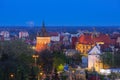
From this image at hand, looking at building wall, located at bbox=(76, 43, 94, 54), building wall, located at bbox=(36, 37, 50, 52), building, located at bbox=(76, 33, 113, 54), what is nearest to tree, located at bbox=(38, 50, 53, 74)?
building wall, located at bbox=(76, 43, 94, 54)

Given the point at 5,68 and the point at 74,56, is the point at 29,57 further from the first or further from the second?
the point at 74,56

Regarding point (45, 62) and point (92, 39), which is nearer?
point (45, 62)

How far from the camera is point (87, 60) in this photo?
1949 inches

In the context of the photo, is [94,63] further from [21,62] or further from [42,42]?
[42,42]

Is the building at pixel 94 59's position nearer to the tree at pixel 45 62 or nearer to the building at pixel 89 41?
the tree at pixel 45 62

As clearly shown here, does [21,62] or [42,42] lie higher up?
[42,42]

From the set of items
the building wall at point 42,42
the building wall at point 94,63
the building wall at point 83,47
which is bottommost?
the building wall at point 94,63

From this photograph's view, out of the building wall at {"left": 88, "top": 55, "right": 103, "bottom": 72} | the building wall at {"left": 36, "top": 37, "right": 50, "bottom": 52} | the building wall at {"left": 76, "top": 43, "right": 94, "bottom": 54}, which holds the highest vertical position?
the building wall at {"left": 36, "top": 37, "right": 50, "bottom": 52}

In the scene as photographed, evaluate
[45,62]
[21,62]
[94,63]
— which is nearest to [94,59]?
[94,63]

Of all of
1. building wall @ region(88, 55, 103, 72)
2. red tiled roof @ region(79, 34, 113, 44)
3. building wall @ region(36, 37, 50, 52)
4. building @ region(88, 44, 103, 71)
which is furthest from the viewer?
building wall @ region(36, 37, 50, 52)

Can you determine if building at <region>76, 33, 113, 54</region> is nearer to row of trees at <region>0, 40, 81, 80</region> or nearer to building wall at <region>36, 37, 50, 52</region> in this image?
building wall at <region>36, 37, 50, 52</region>

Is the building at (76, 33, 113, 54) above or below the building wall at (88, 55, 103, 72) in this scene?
above

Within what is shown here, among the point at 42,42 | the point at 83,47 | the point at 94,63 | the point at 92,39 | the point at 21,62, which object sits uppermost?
the point at 92,39

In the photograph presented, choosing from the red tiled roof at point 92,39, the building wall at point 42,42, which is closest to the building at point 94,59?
the red tiled roof at point 92,39
